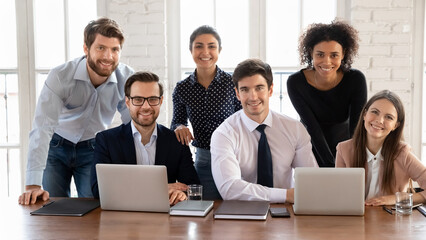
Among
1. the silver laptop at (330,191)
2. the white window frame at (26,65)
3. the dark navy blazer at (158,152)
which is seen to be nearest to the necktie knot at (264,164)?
the dark navy blazer at (158,152)

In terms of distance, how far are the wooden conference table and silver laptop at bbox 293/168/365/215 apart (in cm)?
4

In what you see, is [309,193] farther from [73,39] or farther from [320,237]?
[73,39]

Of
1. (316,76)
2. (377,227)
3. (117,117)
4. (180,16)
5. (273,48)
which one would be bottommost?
(377,227)

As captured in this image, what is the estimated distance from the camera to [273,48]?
3.43m

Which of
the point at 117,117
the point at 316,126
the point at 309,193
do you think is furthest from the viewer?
the point at 117,117

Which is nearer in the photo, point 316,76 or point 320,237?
point 320,237

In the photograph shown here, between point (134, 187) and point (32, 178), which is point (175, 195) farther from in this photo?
point (32, 178)

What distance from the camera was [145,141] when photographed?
2.32m

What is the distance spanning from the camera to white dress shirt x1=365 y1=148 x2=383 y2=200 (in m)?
2.16

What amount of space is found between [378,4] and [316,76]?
919 millimetres

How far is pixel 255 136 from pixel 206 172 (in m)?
0.53

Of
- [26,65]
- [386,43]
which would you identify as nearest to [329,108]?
[386,43]

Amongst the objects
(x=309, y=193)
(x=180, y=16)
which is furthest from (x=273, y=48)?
(x=309, y=193)

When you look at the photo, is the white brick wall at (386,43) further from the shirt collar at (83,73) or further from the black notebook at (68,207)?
the black notebook at (68,207)
